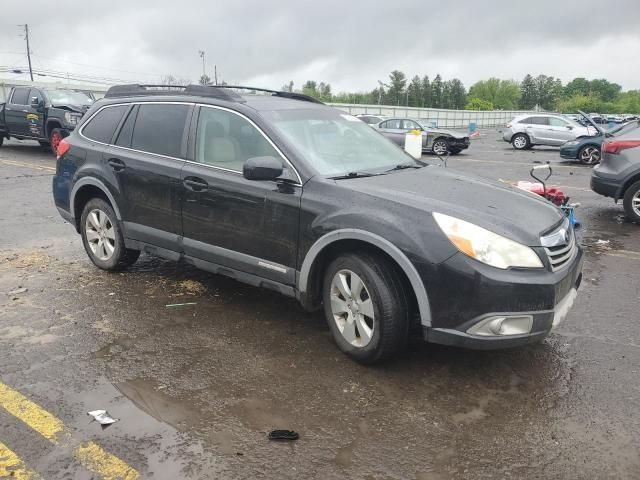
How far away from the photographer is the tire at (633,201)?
8430 mm

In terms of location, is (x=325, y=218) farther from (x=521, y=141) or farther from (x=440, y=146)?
(x=521, y=141)

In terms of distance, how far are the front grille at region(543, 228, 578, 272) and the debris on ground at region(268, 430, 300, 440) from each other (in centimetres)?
185

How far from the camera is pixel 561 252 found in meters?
3.60

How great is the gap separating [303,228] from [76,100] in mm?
13963

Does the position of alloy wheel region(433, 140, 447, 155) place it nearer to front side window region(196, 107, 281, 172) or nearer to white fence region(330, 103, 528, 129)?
white fence region(330, 103, 528, 129)

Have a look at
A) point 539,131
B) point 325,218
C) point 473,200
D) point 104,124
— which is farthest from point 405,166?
point 539,131

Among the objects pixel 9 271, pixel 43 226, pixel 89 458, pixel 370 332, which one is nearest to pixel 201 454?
pixel 89 458

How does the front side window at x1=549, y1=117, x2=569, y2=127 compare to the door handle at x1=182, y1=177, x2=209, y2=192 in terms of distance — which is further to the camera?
the front side window at x1=549, y1=117, x2=569, y2=127

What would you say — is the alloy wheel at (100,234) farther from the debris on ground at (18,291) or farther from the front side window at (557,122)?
the front side window at (557,122)

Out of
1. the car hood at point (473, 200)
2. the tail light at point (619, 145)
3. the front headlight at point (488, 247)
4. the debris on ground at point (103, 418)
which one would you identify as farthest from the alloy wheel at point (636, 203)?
the debris on ground at point (103, 418)

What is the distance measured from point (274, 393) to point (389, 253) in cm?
112

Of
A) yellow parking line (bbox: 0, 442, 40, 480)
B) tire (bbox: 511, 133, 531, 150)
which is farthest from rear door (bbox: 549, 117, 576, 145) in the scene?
yellow parking line (bbox: 0, 442, 40, 480)

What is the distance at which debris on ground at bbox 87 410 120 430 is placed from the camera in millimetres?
3059

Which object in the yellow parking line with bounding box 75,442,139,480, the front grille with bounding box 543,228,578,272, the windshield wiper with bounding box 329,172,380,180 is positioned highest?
the windshield wiper with bounding box 329,172,380,180
